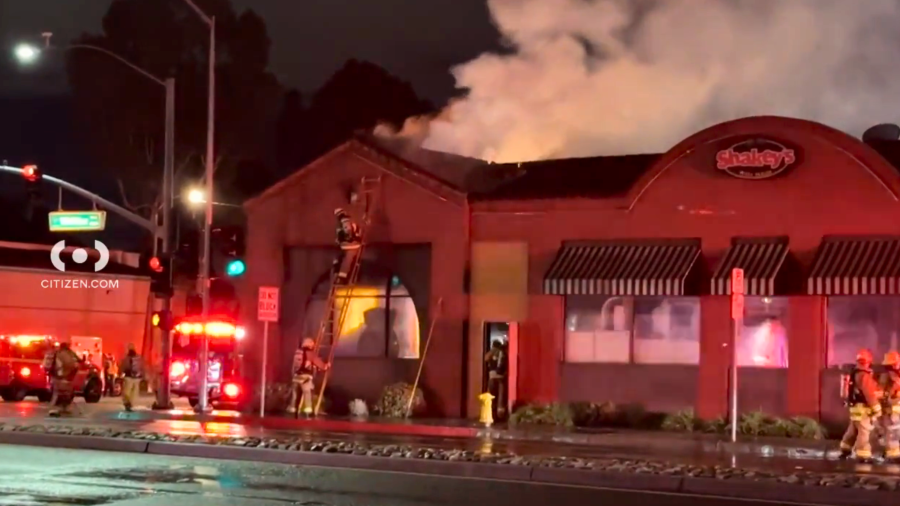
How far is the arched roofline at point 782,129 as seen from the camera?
22938 mm

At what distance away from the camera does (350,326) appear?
2838 cm

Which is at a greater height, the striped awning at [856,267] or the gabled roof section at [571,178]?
the gabled roof section at [571,178]

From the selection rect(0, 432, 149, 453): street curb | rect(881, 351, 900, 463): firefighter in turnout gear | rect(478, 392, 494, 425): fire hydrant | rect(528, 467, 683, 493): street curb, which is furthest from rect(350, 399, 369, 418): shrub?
rect(528, 467, 683, 493): street curb

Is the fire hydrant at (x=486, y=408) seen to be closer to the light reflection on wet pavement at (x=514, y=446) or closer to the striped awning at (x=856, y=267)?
the light reflection on wet pavement at (x=514, y=446)

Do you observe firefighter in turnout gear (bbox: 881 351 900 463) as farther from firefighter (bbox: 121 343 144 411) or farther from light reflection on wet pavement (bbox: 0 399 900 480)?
firefighter (bbox: 121 343 144 411)

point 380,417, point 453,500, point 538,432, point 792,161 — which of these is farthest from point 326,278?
point 453,500

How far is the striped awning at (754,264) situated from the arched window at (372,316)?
284 inches

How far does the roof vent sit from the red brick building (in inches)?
117

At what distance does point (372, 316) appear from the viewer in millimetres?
28125

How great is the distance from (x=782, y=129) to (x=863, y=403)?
6969mm

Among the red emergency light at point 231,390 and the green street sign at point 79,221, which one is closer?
the red emergency light at point 231,390

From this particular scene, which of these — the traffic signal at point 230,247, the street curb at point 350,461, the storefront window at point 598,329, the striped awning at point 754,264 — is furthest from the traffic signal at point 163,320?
the striped awning at point 754,264

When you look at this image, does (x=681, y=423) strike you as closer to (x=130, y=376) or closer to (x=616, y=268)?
(x=616, y=268)

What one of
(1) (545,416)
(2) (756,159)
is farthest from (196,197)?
(2) (756,159)
